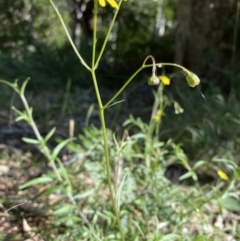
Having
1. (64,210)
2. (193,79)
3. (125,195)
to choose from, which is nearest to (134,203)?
(125,195)

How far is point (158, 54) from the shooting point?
4.58 metres

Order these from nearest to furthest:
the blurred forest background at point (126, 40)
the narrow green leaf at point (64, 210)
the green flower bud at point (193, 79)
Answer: the green flower bud at point (193, 79) → the narrow green leaf at point (64, 210) → the blurred forest background at point (126, 40)

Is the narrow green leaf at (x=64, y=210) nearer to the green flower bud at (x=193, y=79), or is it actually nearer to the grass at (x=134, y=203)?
the grass at (x=134, y=203)

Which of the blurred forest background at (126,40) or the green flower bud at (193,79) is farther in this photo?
the blurred forest background at (126,40)

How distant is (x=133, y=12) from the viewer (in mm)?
5246

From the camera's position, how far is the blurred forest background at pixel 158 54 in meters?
2.89

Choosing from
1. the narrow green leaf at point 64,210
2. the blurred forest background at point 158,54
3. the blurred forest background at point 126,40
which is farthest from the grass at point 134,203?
the blurred forest background at point 158,54

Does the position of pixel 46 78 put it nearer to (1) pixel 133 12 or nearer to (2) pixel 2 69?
(2) pixel 2 69

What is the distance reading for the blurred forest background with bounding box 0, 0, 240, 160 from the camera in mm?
2891

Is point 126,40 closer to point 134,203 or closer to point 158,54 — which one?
point 158,54

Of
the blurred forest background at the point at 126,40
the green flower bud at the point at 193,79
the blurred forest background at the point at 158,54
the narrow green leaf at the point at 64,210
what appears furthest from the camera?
the blurred forest background at the point at 126,40

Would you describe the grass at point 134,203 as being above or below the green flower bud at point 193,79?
below

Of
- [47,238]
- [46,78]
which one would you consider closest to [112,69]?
[46,78]

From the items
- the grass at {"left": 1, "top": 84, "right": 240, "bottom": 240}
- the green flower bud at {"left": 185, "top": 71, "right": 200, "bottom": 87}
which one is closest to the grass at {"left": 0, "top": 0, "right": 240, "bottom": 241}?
the grass at {"left": 1, "top": 84, "right": 240, "bottom": 240}
